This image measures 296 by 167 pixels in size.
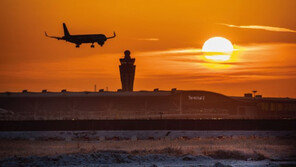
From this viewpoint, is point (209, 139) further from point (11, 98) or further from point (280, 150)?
point (11, 98)

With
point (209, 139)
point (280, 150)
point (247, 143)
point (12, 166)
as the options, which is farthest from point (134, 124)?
point (12, 166)

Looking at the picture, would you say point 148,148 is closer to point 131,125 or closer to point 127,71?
point 131,125

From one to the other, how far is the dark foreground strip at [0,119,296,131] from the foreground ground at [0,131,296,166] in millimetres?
1001

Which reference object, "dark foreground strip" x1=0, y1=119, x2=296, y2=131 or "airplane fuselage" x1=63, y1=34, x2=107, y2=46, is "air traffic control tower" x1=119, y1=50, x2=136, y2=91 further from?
"dark foreground strip" x1=0, y1=119, x2=296, y2=131

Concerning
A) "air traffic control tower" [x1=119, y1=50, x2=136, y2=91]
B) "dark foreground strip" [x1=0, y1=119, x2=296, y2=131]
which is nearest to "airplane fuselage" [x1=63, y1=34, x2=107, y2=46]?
"dark foreground strip" [x1=0, y1=119, x2=296, y2=131]

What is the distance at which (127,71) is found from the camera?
545 feet

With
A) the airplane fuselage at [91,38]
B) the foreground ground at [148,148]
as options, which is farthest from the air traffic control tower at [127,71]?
the foreground ground at [148,148]

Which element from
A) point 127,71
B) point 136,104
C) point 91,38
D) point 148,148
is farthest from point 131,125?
point 127,71

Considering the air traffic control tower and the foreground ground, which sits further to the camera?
the air traffic control tower

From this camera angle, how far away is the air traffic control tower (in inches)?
6417

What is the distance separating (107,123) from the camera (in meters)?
68.7

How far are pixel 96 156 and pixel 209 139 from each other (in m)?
31.4

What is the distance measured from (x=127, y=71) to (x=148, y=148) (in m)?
113

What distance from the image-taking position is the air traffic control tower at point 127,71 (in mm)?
163000
